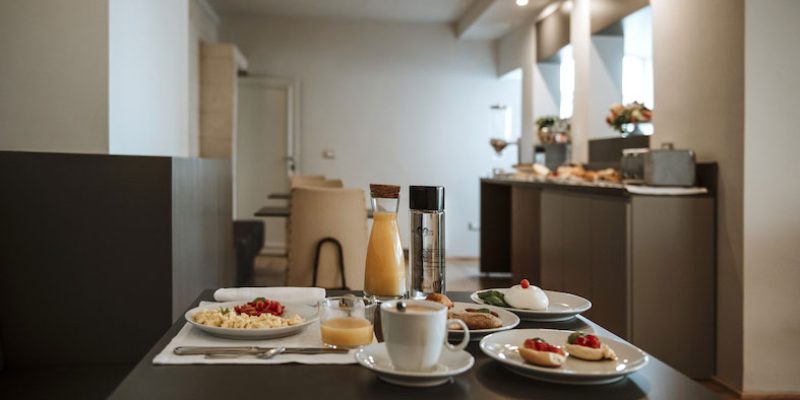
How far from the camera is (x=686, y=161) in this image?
3469 millimetres

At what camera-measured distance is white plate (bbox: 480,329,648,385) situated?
0.89 meters

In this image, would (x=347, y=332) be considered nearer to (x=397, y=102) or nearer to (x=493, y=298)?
(x=493, y=298)

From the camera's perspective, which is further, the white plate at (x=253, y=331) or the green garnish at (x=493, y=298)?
the green garnish at (x=493, y=298)

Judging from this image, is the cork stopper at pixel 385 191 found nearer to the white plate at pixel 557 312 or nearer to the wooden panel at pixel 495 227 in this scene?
the white plate at pixel 557 312

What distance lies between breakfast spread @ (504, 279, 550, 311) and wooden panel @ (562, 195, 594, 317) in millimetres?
2609

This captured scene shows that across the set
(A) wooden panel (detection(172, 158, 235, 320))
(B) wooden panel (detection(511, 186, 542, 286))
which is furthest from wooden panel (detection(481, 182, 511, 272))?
(A) wooden panel (detection(172, 158, 235, 320))

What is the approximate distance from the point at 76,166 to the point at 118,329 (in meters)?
0.51

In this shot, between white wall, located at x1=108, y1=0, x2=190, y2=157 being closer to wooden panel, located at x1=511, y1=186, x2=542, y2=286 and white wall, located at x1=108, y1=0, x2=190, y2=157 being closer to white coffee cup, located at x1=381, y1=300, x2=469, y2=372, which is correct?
white coffee cup, located at x1=381, y1=300, x2=469, y2=372

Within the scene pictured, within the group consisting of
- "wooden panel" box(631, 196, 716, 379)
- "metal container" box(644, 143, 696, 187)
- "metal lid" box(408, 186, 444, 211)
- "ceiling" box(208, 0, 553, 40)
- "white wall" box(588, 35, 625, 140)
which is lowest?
"wooden panel" box(631, 196, 716, 379)

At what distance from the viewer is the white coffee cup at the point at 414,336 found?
0.87 metres

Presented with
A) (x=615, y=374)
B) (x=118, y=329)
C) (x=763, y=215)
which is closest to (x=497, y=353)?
(x=615, y=374)

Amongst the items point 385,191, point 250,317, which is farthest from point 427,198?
point 250,317

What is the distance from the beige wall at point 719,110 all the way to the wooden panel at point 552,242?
857 millimetres

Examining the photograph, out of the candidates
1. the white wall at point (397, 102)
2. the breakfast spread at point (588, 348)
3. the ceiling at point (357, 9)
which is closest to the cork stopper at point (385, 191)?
the breakfast spread at point (588, 348)
